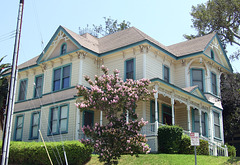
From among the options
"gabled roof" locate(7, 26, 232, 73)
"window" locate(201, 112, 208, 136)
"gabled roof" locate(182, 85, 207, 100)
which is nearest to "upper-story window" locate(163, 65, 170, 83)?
"gabled roof" locate(7, 26, 232, 73)

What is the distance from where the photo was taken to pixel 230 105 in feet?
103

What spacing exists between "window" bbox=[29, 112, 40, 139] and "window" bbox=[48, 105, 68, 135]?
82.2 inches

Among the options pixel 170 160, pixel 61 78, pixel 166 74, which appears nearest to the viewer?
pixel 170 160

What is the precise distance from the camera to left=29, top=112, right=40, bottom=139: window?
2788cm

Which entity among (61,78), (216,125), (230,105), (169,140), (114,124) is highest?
(61,78)

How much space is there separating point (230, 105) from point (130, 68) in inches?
445

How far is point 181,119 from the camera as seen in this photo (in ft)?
88.6

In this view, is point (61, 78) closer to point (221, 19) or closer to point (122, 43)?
point (122, 43)

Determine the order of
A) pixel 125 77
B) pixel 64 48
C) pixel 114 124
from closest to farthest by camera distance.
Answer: pixel 114 124 → pixel 125 77 → pixel 64 48

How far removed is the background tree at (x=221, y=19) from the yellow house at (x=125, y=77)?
9.02 m

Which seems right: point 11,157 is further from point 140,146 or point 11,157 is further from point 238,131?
point 238,131

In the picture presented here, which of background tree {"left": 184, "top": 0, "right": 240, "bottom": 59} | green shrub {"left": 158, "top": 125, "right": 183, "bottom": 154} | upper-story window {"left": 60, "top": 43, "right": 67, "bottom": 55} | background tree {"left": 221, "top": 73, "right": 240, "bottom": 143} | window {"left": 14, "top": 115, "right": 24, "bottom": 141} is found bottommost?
green shrub {"left": 158, "top": 125, "right": 183, "bottom": 154}

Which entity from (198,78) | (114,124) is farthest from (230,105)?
(114,124)

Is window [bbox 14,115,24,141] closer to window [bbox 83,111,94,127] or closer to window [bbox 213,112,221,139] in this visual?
window [bbox 83,111,94,127]
